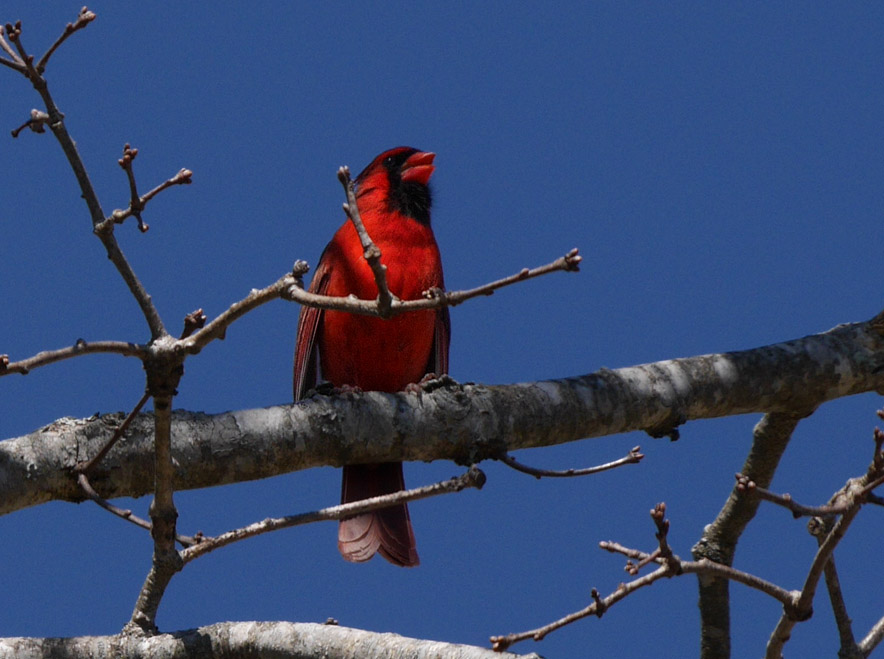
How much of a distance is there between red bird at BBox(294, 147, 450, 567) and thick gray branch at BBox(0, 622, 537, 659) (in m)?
1.67

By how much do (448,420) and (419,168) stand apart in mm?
1988

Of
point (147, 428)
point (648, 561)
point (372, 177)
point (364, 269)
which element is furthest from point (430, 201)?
point (648, 561)

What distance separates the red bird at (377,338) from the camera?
180 inches

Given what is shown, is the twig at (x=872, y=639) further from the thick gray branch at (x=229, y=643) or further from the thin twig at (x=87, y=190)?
the thin twig at (x=87, y=190)

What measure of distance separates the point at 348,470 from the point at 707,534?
1.52 metres

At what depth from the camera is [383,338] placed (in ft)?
15.2

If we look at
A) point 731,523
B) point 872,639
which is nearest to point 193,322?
point 872,639

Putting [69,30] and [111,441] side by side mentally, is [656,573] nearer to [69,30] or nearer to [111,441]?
[111,441]

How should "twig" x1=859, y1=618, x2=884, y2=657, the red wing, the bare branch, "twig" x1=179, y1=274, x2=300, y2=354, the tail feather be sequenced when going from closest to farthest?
"twig" x1=179, y1=274, x2=300, y2=354 → "twig" x1=859, y1=618, x2=884, y2=657 → the bare branch → the tail feather → the red wing

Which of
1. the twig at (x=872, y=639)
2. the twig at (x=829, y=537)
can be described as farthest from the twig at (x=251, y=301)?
the twig at (x=872, y=639)

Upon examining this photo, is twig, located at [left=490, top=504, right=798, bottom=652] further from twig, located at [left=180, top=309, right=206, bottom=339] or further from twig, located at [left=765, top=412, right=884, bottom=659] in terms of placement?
twig, located at [left=180, top=309, right=206, bottom=339]

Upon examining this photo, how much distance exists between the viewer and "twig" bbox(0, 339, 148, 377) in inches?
89.1

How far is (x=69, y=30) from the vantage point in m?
2.74

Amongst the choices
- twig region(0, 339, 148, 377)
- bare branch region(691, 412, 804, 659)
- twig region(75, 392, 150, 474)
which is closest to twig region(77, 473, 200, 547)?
twig region(75, 392, 150, 474)
